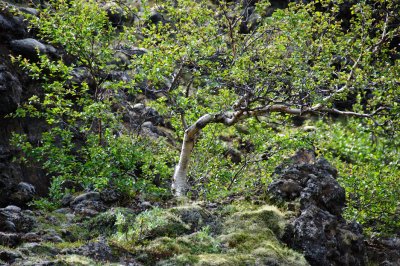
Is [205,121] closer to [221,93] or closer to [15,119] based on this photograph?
[221,93]

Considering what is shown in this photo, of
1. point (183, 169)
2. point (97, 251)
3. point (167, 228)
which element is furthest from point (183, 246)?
point (183, 169)

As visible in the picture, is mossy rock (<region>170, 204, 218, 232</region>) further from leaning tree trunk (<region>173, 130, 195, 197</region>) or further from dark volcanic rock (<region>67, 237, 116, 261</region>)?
leaning tree trunk (<region>173, 130, 195, 197</region>)

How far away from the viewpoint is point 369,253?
56.4 ft

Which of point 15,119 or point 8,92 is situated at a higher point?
point 8,92

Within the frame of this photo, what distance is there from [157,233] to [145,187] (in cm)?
519

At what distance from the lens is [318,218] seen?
13.2 m

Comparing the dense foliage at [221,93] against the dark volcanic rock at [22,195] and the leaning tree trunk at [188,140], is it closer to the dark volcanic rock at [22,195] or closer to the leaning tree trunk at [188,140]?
the leaning tree trunk at [188,140]

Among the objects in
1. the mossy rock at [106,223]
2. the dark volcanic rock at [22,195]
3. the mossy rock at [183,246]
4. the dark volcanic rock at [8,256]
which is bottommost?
the dark volcanic rock at [22,195]

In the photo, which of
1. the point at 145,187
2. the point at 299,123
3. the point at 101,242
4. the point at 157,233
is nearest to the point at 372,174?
the point at 145,187

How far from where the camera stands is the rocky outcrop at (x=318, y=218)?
40.8 ft

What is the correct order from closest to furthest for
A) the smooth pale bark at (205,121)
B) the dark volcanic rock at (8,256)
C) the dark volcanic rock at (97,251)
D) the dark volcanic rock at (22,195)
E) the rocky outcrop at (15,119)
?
1. the dark volcanic rock at (8,256)
2. the dark volcanic rock at (97,251)
3. the dark volcanic rock at (22,195)
4. the rocky outcrop at (15,119)
5. the smooth pale bark at (205,121)

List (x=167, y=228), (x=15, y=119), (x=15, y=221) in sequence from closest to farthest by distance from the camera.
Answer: (x=15, y=221)
(x=167, y=228)
(x=15, y=119)

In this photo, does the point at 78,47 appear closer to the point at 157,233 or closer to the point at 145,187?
the point at 145,187

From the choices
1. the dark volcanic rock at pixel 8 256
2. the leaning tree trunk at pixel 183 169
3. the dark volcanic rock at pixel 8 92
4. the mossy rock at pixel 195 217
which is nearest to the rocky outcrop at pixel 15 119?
the dark volcanic rock at pixel 8 92
